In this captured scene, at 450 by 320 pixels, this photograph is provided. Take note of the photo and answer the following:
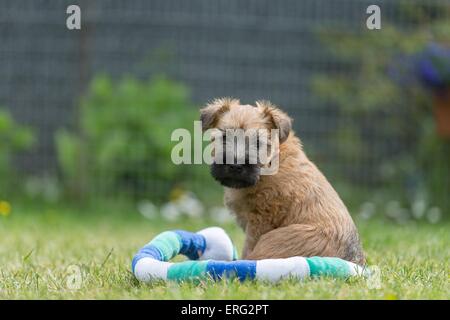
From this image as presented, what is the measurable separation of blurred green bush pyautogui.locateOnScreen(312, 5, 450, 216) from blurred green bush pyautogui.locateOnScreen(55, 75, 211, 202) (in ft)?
4.94

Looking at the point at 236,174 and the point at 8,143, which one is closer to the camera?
the point at 236,174

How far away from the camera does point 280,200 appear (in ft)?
13.4

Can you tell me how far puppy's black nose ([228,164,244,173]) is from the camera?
3867mm

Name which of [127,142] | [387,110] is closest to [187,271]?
[127,142]

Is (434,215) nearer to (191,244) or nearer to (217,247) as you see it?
(217,247)

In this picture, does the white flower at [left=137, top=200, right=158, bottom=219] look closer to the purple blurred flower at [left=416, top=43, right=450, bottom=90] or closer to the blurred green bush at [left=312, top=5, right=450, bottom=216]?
the blurred green bush at [left=312, top=5, right=450, bottom=216]

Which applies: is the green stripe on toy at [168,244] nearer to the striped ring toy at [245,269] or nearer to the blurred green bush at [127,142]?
the striped ring toy at [245,269]

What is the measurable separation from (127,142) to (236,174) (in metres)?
4.22

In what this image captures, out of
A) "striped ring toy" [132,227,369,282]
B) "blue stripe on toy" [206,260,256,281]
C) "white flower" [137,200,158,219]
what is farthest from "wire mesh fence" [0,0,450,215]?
"blue stripe on toy" [206,260,256,281]

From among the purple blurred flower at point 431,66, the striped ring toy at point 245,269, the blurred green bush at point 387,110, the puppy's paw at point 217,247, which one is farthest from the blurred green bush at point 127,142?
the striped ring toy at point 245,269

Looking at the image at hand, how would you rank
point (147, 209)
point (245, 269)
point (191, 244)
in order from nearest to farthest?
point (245, 269) → point (191, 244) → point (147, 209)

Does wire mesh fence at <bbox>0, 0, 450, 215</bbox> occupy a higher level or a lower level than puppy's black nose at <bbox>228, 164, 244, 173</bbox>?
higher

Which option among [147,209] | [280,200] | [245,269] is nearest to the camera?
[245,269]

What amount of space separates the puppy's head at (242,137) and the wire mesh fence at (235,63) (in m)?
4.01
